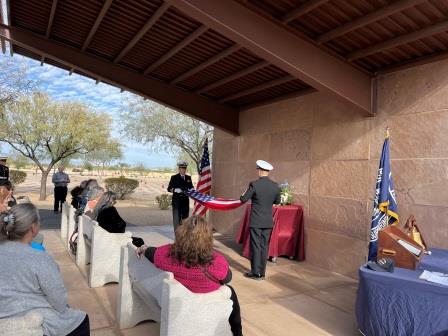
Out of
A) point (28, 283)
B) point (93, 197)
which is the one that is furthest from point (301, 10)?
point (28, 283)

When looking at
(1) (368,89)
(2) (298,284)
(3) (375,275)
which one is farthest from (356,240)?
(3) (375,275)

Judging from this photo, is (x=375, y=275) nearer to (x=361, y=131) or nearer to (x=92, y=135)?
(x=361, y=131)

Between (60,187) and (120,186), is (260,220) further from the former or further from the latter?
(120,186)

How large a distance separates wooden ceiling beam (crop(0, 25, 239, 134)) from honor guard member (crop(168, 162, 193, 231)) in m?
1.35

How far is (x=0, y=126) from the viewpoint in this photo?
17.0 m

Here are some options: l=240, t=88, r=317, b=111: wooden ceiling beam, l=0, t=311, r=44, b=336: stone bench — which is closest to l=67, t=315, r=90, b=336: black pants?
l=0, t=311, r=44, b=336: stone bench

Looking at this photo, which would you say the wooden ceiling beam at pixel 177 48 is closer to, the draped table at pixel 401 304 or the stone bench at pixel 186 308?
the stone bench at pixel 186 308

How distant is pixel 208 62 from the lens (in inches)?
259

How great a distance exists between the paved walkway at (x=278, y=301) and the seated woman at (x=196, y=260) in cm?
105

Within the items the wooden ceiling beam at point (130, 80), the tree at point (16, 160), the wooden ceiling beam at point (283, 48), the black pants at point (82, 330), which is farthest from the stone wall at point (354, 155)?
the tree at point (16, 160)

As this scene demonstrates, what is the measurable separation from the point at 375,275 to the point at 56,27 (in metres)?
6.41

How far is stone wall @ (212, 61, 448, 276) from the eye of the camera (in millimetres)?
4594

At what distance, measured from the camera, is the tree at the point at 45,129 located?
17.3 meters

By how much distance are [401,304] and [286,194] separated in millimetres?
3819
